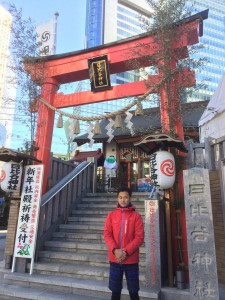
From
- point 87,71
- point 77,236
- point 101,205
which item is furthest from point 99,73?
point 77,236

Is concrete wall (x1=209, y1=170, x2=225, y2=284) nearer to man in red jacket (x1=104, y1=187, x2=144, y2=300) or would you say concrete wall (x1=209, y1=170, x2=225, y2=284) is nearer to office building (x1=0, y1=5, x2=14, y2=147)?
man in red jacket (x1=104, y1=187, x2=144, y2=300)

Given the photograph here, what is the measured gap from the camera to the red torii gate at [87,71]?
6984mm

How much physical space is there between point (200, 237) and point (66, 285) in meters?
2.90

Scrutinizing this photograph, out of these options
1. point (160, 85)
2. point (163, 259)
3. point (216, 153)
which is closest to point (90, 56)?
point (160, 85)

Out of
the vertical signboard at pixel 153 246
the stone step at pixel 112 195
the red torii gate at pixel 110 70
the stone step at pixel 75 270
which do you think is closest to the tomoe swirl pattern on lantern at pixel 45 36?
the red torii gate at pixel 110 70

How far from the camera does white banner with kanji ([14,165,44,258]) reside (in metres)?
6.23

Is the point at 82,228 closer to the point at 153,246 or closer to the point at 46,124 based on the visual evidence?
the point at 153,246

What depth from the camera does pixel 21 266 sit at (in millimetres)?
6223

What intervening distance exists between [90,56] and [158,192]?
5.15 m

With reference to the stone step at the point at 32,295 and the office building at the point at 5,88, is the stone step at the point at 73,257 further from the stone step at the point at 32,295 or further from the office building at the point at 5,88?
the office building at the point at 5,88

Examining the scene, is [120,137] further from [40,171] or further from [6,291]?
[6,291]

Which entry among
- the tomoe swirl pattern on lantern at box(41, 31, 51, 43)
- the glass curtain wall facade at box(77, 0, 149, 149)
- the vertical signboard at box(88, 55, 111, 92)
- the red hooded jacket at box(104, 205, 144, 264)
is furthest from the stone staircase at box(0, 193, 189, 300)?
the glass curtain wall facade at box(77, 0, 149, 149)

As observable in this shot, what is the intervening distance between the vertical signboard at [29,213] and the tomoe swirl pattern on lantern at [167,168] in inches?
124

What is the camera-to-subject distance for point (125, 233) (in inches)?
147
